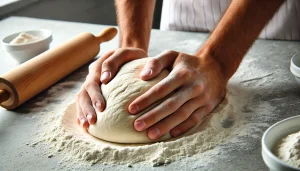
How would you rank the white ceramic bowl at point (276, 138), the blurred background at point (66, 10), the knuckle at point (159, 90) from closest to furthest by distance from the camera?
the white ceramic bowl at point (276, 138) → the knuckle at point (159, 90) → the blurred background at point (66, 10)

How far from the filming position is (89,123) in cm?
106

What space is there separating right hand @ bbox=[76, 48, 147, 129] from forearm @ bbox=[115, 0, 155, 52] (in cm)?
19

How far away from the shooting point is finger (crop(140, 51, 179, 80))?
107cm

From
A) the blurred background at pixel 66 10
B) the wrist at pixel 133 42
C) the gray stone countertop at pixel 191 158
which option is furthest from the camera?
the blurred background at pixel 66 10

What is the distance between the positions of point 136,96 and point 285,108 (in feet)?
1.51

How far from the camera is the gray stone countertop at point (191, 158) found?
0.91 m

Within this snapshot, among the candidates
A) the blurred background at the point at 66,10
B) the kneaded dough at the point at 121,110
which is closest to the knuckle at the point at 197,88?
the kneaded dough at the point at 121,110

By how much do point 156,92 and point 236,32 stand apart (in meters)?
0.38

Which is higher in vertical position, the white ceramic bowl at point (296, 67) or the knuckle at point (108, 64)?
the knuckle at point (108, 64)

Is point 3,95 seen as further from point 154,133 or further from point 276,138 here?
point 276,138

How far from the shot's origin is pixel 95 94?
3.57 ft

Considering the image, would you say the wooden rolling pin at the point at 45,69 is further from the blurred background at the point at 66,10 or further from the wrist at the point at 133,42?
the blurred background at the point at 66,10

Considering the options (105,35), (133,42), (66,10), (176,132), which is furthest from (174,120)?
(66,10)

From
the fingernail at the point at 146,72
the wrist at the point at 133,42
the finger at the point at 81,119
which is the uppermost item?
the fingernail at the point at 146,72
